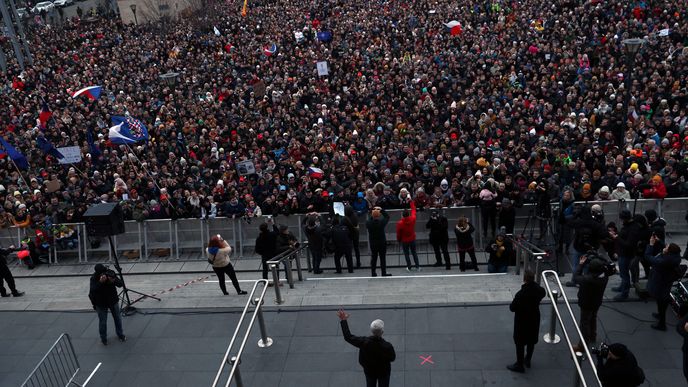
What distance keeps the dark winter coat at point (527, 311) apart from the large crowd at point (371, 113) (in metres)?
5.66

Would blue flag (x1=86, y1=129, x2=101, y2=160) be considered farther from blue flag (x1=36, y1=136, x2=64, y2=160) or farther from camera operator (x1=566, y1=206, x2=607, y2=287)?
camera operator (x1=566, y1=206, x2=607, y2=287)

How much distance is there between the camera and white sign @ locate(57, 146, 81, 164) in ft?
63.9

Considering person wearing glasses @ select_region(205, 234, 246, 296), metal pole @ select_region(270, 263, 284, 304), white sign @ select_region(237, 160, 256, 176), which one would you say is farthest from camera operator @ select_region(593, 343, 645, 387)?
white sign @ select_region(237, 160, 256, 176)

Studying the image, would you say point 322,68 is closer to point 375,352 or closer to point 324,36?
point 324,36

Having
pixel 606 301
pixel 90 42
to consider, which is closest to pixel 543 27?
pixel 606 301

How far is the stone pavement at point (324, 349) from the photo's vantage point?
27.9 ft

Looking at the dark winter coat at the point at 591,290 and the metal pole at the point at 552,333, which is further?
the metal pole at the point at 552,333

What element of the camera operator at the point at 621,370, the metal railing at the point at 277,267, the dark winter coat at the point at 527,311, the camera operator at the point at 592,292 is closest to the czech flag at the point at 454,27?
the metal railing at the point at 277,267

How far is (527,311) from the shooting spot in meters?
8.13

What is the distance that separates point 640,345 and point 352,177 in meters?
9.54

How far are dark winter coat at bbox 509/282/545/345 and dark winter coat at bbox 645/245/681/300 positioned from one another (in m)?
2.39

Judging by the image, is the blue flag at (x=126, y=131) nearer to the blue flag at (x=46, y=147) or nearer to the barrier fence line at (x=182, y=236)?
the blue flag at (x=46, y=147)

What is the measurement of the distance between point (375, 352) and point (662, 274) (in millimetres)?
4789

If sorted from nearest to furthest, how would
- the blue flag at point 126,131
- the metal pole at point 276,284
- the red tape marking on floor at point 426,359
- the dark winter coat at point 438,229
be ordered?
the red tape marking on floor at point 426,359 → the metal pole at point 276,284 → the dark winter coat at point 438,229 → the blue flag at point 126,131
